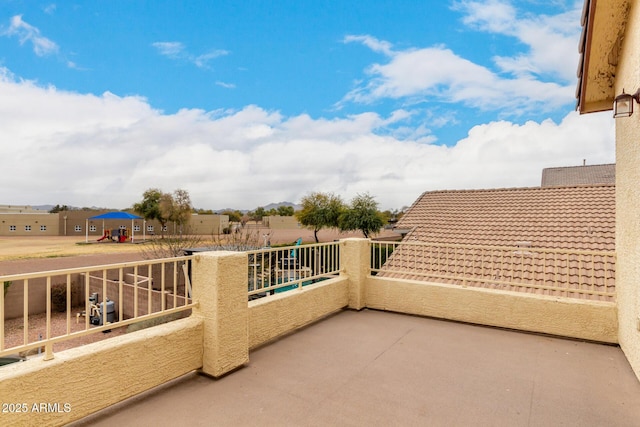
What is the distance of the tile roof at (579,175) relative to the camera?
1792 centimetres

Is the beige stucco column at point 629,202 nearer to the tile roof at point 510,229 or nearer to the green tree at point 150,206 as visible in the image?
the tile roof at point 510,229

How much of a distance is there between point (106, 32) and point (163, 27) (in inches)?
91.5

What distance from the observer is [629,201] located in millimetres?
3619

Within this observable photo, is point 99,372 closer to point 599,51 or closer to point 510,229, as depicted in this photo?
point 599,51

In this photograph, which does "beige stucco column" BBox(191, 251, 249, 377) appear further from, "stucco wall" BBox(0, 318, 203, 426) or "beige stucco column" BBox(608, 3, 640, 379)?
"beige stucco column" BBox(608, 3, 640, 379)

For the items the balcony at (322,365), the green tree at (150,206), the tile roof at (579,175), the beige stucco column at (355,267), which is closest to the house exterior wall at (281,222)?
the green tree at (150,206)

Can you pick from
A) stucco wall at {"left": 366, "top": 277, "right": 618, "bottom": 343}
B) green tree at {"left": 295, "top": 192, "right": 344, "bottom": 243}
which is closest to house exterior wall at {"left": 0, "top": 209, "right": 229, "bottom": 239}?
green tree at {"left": 295, "top": 192, "right": 344, "bottom": 243}

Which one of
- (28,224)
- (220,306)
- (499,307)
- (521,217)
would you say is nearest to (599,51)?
(499,307)

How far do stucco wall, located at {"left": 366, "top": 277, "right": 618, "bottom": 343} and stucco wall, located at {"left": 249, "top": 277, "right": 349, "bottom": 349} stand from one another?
0.74 meters

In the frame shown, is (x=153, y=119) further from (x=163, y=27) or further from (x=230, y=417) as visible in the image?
(x=230, y=417)

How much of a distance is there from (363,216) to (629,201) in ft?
75.4

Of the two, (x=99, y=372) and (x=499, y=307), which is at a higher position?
(x=99, y=372)

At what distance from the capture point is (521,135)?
38.8ft

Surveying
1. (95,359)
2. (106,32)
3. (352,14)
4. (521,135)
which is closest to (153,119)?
(106,32)
